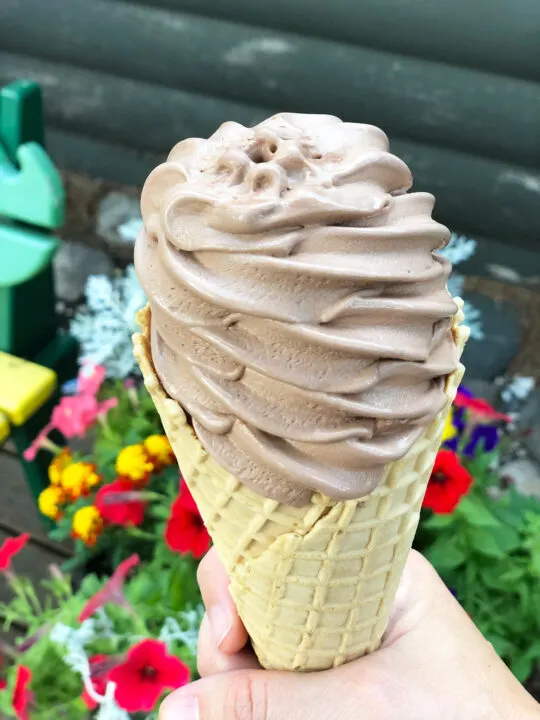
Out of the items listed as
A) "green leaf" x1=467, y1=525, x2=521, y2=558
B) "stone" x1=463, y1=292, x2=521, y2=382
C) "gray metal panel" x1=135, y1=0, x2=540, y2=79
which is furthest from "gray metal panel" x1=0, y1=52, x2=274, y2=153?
"green leaf" x1=467, y1=525, x2=521, y2=558

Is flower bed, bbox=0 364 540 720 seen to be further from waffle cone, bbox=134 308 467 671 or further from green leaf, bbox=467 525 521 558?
waffle cone, bbox=134 308 467 671

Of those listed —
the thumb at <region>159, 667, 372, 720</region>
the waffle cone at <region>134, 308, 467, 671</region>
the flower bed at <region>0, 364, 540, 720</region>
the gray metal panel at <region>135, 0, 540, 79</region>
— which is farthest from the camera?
the gray metal panel at <region>135, 0, 540, 79</region>

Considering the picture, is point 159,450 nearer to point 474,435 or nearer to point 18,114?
point 474,435

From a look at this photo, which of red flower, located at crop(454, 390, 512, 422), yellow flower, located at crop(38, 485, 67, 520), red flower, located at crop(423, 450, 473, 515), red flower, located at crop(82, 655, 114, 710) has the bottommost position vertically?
yellow flower, located at crop(38, 485, 67, 520)

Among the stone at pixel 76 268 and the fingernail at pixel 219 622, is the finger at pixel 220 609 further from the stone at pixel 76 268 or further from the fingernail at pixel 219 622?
the stone at pixel 76 268

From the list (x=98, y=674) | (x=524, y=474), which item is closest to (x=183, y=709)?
(x=98, y=674)

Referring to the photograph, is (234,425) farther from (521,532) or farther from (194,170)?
(521,532)

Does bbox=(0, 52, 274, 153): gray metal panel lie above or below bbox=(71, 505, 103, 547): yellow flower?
above

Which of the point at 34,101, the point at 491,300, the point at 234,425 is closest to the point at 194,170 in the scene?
the point at 234,425
